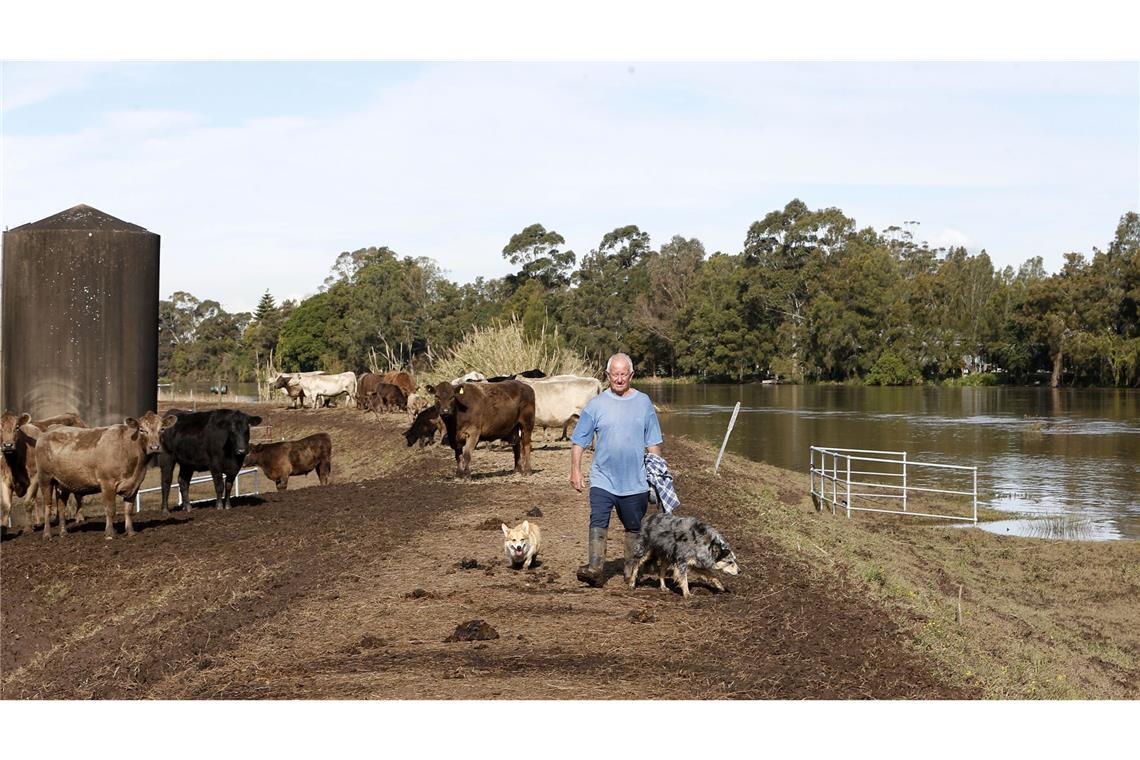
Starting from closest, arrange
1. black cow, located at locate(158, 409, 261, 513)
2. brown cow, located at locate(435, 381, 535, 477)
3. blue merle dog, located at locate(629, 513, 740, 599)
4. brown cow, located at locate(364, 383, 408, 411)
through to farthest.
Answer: blue merle dog, located at locate(629, 513, 740, 599)
black cow, located at locate(158, 409, 261, 513)
brown cow, located at locate(435, 381, 535, 477)
brown cow, located at locate(364, 383, 408, 411)

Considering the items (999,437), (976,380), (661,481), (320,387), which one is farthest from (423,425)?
(976,380)

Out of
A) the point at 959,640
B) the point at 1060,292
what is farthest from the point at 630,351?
the point at 959,640

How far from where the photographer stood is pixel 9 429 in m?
13.2

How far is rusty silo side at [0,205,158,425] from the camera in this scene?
16.7 m

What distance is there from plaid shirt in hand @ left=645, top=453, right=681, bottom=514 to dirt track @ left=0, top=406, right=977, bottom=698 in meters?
0.77

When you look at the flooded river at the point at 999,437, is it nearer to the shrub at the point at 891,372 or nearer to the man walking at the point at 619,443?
the man walking at the point at 619,443

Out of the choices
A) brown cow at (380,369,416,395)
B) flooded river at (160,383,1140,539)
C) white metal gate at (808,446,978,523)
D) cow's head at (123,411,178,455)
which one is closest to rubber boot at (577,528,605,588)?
cow's head at (123,411,178,455)

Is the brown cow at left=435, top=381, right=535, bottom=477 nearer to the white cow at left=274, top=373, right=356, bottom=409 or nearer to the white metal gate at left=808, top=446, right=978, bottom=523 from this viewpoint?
the white metal gate at left=808, top=446, right=978, bottom=523

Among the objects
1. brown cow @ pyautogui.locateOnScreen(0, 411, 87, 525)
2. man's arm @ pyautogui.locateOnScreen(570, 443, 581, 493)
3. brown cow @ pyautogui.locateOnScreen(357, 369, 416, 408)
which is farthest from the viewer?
brown cow @ pyautogui.locateOnScreen(357, 369, 416, 408)

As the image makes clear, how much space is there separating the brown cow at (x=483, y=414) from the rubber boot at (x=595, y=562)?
8.23 metres

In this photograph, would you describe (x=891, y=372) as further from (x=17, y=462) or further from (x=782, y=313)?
(x=17, y=462)

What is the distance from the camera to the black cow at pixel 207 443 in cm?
1496

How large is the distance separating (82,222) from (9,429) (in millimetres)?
4685

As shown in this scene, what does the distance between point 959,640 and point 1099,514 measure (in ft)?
57.5
